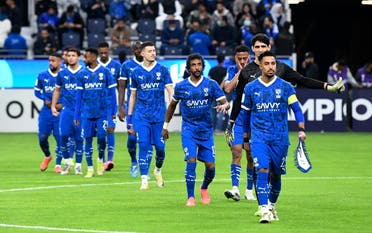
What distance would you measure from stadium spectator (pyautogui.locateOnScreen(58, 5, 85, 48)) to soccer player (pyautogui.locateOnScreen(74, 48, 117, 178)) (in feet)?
54.3

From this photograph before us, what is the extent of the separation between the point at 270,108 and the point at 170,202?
323 centimetres

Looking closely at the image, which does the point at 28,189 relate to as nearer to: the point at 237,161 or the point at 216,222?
the point at 237,161

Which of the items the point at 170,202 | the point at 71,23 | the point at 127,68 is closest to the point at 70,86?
the point at 127,68

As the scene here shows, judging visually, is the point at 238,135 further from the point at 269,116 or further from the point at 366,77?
the point at 366,77

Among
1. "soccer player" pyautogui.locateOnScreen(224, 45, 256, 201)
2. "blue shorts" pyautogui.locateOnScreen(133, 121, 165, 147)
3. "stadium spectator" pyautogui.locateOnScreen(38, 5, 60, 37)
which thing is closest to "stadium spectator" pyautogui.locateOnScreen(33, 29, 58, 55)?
"stadium spectator" pyautogui.locateOnScreen(38, 5, 60, 37)

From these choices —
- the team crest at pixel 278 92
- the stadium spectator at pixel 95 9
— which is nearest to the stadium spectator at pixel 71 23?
the stadium spectator at pixel 95 9

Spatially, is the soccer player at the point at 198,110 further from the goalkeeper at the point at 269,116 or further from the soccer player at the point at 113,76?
the soccer player at the point at 113,76

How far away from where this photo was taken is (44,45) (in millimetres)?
37656

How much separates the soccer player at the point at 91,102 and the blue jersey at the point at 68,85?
1.51 ft

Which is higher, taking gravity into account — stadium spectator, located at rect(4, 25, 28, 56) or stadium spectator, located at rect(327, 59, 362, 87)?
stadium spectator, located at rect(4, 25, 28, 56)

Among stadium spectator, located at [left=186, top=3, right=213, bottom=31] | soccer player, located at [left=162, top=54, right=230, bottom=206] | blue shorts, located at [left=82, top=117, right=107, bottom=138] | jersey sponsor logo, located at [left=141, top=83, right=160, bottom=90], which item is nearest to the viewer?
soccer player, located at [left=162, top=54, right=230, bottom=206]

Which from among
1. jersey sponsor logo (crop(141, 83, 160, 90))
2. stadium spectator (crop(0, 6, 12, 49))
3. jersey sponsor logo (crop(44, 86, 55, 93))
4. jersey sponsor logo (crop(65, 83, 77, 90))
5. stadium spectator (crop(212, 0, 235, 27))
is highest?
stadium spectator (crop(212, 0, 235, 27))

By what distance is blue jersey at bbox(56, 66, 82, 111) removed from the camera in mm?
22922

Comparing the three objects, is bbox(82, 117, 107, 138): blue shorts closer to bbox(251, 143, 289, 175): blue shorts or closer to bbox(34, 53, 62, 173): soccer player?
bbox(34, 53, 62, 173): soccer player
